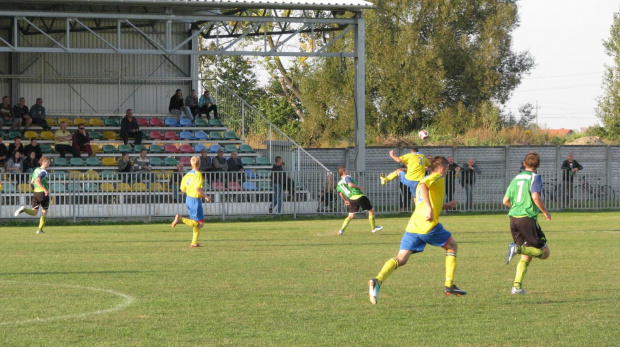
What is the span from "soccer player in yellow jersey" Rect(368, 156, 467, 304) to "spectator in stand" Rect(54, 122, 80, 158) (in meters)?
20.3

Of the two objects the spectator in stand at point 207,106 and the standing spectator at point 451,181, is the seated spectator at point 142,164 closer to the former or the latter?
the spectator in stand at point 207,106

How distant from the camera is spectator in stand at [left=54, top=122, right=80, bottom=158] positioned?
93.0 ft

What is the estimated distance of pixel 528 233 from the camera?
34.3 ft

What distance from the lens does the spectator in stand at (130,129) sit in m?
29.7

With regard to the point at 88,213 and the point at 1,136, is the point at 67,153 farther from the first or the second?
the point at 88,213

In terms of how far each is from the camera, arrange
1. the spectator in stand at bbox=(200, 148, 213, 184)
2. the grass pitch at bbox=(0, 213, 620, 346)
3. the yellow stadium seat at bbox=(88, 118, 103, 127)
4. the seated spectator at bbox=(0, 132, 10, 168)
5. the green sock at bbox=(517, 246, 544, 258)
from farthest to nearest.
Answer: the yellow stadium seat at bbox=(88, 118, 103, 127) < the spectator in stand at bbox=(200, 148, 213, 184) < the seated spectator at bbox=(0, 132, 10, 168) < the green sock at bbox=(517, 246, 544, 258) < the grass pitch at bbox=(0, 213, 620, 346)

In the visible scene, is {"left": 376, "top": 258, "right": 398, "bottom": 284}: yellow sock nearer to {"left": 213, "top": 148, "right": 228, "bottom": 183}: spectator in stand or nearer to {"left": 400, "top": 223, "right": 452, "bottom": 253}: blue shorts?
{"left": 400, "top": 223, "right": 452, "bottom": 253}: blue shorts

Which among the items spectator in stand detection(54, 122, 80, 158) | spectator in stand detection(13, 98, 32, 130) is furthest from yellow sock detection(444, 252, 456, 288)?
spectator in stand detection(13, 98, 32, 130)

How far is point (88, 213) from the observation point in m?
24.8

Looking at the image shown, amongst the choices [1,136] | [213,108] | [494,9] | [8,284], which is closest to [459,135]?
[494,9]

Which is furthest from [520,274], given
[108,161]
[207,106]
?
[207,106]

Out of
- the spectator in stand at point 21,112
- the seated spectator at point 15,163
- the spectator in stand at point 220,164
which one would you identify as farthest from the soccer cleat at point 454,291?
the spectator in stand at point 21,112

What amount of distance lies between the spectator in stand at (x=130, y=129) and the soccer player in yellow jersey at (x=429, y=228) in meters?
21.0

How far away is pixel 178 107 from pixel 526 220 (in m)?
23.6
